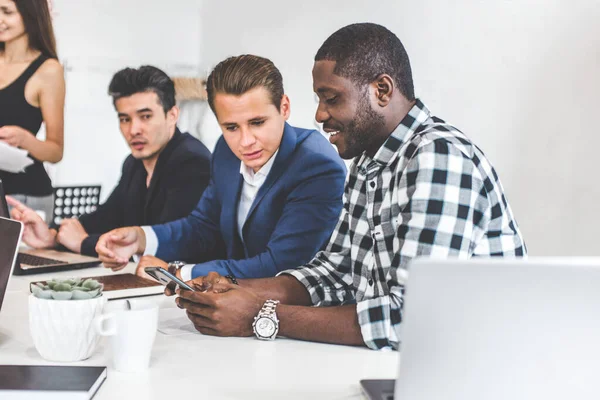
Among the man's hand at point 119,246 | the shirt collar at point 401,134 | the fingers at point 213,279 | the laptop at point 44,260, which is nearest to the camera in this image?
the shirt collar at point 401,134

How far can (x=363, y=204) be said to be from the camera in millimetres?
1659

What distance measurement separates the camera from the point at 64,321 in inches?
46.4

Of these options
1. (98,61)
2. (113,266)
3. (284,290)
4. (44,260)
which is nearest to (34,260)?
(44,260)

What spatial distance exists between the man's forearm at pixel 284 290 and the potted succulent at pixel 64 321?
0.52 m

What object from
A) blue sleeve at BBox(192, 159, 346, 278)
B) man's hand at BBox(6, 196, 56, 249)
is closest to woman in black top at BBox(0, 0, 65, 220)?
man's hand at BBox(6, 196, 56, 249)

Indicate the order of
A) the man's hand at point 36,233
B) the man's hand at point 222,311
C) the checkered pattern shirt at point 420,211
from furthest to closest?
the man's hand at point 36,233 → the man's hand at point 222,311 → the checkered pattern shirt at point 420,211

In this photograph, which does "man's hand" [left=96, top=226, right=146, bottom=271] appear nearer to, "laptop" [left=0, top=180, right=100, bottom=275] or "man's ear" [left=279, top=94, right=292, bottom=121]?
"laptop" [left=0, top=180, right=100, bottom=275]

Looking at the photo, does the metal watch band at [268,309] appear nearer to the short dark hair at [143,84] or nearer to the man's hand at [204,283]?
the man's hand at [204,283]

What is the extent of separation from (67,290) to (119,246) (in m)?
1.13

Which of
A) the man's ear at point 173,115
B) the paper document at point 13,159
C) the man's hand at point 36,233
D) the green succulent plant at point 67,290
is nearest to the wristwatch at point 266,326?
the green succulent plant at point 67,290

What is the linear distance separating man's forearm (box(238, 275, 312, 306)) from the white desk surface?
0.87ft

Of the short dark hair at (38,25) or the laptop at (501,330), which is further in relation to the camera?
the short dark hair at (38,25)

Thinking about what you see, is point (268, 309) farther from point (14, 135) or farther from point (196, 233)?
point (14, 135)

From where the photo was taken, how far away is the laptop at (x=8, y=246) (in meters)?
Answer: 1.30
